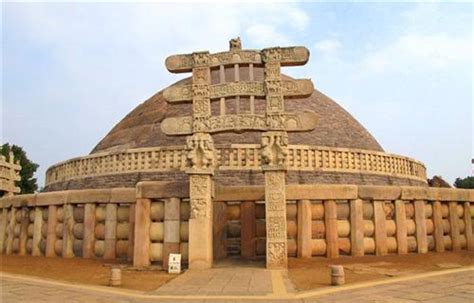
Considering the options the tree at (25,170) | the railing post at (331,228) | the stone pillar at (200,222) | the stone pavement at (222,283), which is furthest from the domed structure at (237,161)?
the tree at (25,170)

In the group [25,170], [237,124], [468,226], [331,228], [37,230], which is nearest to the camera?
[237,124]

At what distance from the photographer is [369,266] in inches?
348

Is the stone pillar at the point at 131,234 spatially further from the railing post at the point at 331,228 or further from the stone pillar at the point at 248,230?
the railing post at the point at 331,228

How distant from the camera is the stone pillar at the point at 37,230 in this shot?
11461 millimetres

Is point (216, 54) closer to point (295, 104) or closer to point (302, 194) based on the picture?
point (302, 194)

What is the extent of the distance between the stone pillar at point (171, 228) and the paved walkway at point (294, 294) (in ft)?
5.82

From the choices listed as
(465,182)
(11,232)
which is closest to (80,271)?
(11,232)

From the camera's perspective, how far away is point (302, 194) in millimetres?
9727

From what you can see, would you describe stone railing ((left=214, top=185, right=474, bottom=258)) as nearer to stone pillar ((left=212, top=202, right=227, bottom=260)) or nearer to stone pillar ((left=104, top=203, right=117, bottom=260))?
stone pillar ((left=212, top=202, right=227, bottom=260))

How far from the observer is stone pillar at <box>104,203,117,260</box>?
33.4 feet

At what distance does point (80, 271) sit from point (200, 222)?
2.74m

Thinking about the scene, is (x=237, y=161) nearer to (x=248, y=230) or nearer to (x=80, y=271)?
(x=248, y=230)

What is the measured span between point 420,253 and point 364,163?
7225 mm

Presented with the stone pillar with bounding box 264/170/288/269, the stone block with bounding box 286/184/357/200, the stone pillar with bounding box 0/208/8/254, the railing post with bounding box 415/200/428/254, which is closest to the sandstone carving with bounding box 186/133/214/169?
the stone pillar with bounding box 264/170/288/269
